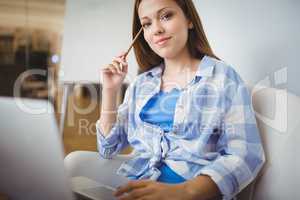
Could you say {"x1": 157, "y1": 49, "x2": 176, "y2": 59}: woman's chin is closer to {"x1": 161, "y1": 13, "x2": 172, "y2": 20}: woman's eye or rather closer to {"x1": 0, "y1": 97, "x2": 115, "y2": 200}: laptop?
{"x1": 161, "y1": 13, "x2": 172, "y2": 20}: woman's eye

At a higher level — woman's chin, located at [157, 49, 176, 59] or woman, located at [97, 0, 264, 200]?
woman's chin, located at [157, 49, 176, 59]

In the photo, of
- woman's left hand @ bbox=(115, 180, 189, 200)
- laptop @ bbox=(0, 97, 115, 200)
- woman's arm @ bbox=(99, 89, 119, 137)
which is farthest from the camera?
woman's arm @ bbox=(99, 89, 119, 137)

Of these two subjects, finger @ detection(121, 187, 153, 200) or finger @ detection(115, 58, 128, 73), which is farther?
finger @ detection(115, 58, 128, 73)

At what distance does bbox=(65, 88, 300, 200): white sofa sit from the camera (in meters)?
0.69

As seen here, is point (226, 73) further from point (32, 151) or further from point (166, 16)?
point (32, 151)

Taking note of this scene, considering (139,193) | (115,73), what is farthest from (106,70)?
(139,193)

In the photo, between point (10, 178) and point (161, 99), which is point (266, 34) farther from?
point (10, 178)

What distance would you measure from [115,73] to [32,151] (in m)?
0.24

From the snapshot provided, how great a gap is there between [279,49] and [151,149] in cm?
29

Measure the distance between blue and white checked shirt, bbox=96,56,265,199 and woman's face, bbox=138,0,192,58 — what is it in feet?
0.17

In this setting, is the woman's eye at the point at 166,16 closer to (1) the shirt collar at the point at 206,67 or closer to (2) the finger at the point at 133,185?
(1) the shirt collar at the point at 206,67

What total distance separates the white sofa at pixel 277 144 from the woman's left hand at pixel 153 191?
13 centimetres

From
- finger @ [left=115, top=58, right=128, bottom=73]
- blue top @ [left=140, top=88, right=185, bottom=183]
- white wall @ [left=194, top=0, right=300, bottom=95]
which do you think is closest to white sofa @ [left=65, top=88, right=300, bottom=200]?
white wall @ [left=194, top=0, right=300, bottom=95]

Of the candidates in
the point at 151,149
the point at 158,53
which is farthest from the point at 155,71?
the point at 151,149
